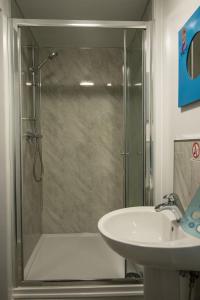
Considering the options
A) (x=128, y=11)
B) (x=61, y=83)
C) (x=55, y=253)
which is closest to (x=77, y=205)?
(x=55, y=253)

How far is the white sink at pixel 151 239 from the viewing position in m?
0.88

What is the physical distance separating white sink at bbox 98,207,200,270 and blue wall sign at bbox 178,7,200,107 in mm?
687

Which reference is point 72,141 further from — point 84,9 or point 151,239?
point 151,239

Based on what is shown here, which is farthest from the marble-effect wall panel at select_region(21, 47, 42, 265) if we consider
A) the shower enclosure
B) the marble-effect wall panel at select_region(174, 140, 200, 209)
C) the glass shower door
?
the marble-effect wall panel at select_region(174, 140, 200, 209)

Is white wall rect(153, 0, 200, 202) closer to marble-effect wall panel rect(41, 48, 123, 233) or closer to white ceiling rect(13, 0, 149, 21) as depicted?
white ceiling rect(13, 0, 149, 21)

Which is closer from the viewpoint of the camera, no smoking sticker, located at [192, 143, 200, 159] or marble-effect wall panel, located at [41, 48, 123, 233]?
no smoking sticker, located at [192, 143, 200, 159]

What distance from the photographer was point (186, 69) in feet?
4.28

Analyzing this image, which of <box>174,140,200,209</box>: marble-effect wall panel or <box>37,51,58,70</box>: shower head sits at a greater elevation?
<box>37,51,58,70</box>: shower head

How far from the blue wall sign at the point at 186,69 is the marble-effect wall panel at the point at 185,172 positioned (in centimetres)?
26

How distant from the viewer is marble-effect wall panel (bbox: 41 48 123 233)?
2812mm

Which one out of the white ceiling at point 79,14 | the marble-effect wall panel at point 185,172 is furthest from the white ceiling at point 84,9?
the marble-effect wall panel at point 185,172

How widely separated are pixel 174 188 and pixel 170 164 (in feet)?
0.59

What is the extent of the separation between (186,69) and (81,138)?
69.9 inches

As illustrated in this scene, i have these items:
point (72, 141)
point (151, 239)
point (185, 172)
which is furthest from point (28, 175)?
point (185, 172)
